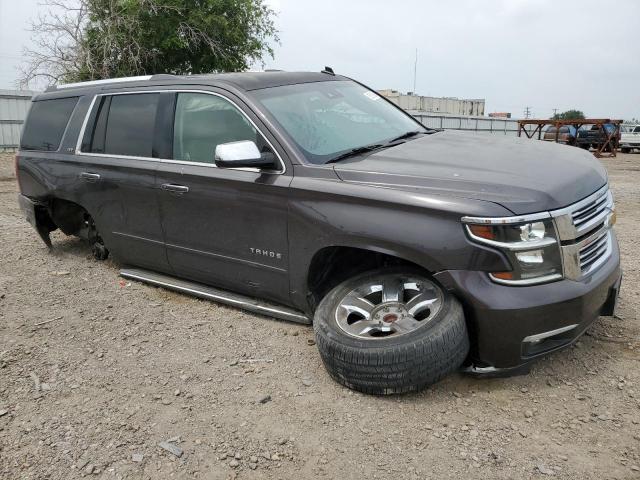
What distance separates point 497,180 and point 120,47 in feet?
68.4

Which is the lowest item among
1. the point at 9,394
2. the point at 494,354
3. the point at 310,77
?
the point at 9,394

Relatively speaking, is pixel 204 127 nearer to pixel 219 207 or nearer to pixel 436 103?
pixel 219 207

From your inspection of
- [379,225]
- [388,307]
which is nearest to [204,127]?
[379,225]

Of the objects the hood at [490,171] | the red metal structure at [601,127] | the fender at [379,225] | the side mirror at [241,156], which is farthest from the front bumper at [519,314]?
the red metal structure at [601,127]

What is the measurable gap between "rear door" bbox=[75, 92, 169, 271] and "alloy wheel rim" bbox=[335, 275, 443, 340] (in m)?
1.81

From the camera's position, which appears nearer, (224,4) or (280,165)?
(280,165)

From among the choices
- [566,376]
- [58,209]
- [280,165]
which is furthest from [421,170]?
[58,209]

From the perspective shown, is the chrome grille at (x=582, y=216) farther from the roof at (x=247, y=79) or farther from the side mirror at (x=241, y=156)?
the roof at (x=247, y=79)

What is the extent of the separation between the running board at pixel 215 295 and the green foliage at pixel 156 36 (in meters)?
17.6

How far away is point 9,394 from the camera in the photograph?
319 cm

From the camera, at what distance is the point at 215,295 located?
4.07 metres

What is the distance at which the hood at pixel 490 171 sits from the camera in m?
2.74

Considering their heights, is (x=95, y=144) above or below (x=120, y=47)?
below

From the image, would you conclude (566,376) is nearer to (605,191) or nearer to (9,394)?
(605,191)
